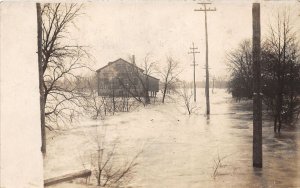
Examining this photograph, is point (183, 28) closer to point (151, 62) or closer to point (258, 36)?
point (151, 62)

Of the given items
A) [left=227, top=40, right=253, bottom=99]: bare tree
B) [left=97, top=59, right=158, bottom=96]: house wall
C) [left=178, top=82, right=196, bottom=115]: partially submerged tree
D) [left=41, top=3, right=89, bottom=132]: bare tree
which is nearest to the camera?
[left=41, top=3, right=89, bottom=132]: bare tree

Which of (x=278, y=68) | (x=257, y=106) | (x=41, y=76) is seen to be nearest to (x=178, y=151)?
(x=257, y=106)

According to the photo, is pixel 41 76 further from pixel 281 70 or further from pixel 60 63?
pixel 281 70

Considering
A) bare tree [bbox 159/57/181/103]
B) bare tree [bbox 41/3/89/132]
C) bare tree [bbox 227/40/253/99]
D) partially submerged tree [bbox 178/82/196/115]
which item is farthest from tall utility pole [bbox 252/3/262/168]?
bare tree [bbox 41/3/89/132]

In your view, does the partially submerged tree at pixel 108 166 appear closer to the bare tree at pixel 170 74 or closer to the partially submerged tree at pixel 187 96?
the bare tree at pixel 170 74

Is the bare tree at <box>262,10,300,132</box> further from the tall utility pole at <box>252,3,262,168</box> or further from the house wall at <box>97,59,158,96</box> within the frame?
the house wall at <box>97,59,158,96</box>

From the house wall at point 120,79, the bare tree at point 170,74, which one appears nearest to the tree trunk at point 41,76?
the house wall at point 120,79
